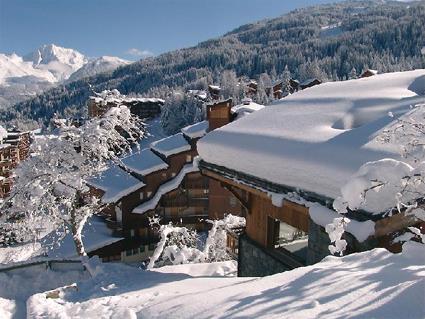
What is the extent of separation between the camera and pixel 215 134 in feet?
24.5

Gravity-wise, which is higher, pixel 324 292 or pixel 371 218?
pixel 371 218

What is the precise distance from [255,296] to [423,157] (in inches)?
80.6

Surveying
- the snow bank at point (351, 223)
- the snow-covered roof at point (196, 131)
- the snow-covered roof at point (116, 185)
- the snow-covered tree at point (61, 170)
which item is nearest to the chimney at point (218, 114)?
the snow-covered roof at point (196, 131)

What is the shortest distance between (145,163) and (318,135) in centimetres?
2946

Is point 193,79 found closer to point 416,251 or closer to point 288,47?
point 288,47

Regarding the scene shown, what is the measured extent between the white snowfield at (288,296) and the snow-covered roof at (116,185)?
992 inches

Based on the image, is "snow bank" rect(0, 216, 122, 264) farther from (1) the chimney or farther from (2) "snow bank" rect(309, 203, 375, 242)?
(2) "snow bank" rect(309, 203, 375, 242)

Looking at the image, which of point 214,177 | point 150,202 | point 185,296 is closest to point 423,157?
point 185,296

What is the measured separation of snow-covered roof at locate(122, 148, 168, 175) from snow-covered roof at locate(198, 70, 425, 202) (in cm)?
2521

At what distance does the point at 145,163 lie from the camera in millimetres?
34156

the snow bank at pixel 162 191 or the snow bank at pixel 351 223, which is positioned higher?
the snow bank at pixel 351 223

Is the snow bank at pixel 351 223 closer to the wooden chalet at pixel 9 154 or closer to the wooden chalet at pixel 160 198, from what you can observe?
the wooden chalet at pixel 160 198

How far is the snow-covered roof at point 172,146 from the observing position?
33031mm

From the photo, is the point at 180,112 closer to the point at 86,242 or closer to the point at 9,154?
the point at 9,154
